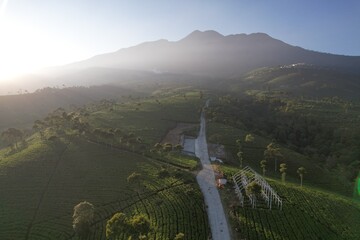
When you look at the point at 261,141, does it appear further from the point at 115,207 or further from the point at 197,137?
the point at 115,207

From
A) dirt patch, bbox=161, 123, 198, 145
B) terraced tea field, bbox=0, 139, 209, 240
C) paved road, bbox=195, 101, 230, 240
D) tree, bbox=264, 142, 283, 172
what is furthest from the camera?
dirt patch, bbox=161, 123, 198, 145

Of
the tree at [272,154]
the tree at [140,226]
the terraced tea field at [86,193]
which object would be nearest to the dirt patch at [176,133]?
the terraced tea field at [86,193]

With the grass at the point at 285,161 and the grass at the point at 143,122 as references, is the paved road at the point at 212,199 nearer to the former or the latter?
the grass at the point at 285,161

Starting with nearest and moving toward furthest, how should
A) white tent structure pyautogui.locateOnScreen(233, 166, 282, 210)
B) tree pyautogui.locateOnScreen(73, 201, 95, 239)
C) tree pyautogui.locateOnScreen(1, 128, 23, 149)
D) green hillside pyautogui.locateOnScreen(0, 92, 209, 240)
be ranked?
1. tree pyautogui.locateOnScreen(73, 201, 95, 239)
2. green hillside pyautogui.locateOnScreen(0, 92, 209, 240)
3. white tent structure pyautogui.locateOnScreen(233, 166, 282, 210)
4. tree pyautogui.locateOnScreen(1, 128, 23, 149)

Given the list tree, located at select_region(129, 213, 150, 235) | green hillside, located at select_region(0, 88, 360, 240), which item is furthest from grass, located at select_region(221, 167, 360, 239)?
tree, located at select_region(129, 213, 150, 235)

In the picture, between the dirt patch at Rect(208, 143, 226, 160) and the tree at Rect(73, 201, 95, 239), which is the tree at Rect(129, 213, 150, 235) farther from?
the dirt patch at Rect(208, 143, 226, 160)

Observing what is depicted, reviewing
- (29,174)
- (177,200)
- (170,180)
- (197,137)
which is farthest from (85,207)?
(197,137)
